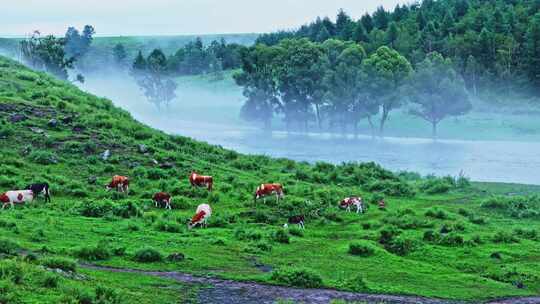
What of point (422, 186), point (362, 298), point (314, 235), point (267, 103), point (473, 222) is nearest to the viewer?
point (362, 298)

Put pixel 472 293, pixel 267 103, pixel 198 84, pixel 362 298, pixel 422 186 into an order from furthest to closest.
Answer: pixel 198 84 < pixel 267 103 < pixel 422 186 < pixel 472 293 < pixel 362 298

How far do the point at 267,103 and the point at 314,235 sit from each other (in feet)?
278

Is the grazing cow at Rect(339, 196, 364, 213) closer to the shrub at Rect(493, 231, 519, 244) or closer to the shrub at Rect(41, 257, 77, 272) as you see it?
the shrub at Rect(493, 231, 519, 244)

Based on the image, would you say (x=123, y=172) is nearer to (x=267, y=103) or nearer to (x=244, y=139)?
(x=244, y=139)

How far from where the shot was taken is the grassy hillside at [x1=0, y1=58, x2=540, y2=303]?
821 inches

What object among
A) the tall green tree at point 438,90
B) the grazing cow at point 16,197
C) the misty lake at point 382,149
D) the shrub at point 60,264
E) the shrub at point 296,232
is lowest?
the misty lake at point 382,149

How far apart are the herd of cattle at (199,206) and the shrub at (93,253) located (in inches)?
258

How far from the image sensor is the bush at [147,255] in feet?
71.4

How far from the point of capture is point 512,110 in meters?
104

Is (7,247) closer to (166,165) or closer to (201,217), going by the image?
(201,217)

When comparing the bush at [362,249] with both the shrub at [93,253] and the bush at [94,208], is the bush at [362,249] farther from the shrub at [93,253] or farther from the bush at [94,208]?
the bush at [94,208]

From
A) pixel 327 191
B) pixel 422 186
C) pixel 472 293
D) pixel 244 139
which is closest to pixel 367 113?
pixel 244 139

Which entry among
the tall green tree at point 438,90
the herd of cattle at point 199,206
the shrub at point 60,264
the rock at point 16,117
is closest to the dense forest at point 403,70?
the tall green tree at point 438,90

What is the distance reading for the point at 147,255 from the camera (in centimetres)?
2178
